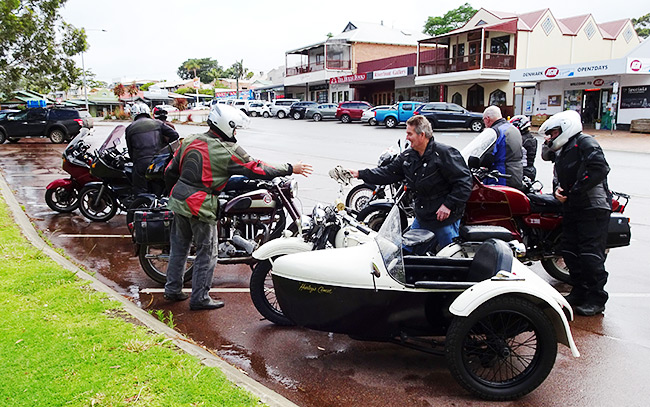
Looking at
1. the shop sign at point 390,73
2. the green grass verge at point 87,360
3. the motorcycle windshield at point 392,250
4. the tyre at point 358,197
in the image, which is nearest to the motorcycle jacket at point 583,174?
the motorcycle windshield at point 392,250

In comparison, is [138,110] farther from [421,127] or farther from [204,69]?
[204,69]

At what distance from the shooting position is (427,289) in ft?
12.7

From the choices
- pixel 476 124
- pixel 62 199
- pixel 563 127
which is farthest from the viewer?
pixel 476 124

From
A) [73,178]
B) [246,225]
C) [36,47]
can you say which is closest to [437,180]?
[246,225]

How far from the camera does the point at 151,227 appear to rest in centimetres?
573

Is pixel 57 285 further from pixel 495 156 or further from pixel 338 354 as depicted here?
pixel 495 156

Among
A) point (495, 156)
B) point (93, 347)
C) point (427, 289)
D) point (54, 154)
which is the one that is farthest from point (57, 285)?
point (54, 154)

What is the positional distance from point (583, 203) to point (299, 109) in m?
40.1

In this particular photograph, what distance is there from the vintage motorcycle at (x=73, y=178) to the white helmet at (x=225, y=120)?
194 inches

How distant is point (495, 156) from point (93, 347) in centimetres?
525

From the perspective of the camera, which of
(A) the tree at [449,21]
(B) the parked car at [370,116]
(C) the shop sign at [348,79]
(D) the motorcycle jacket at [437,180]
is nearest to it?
(D) the motorcycle jacket at [437,180]

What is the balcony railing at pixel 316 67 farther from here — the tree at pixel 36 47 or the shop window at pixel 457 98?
the tree at pixel 36 47

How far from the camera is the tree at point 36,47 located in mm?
20547

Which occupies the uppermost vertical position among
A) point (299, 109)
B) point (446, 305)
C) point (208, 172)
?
point (299, 109)
